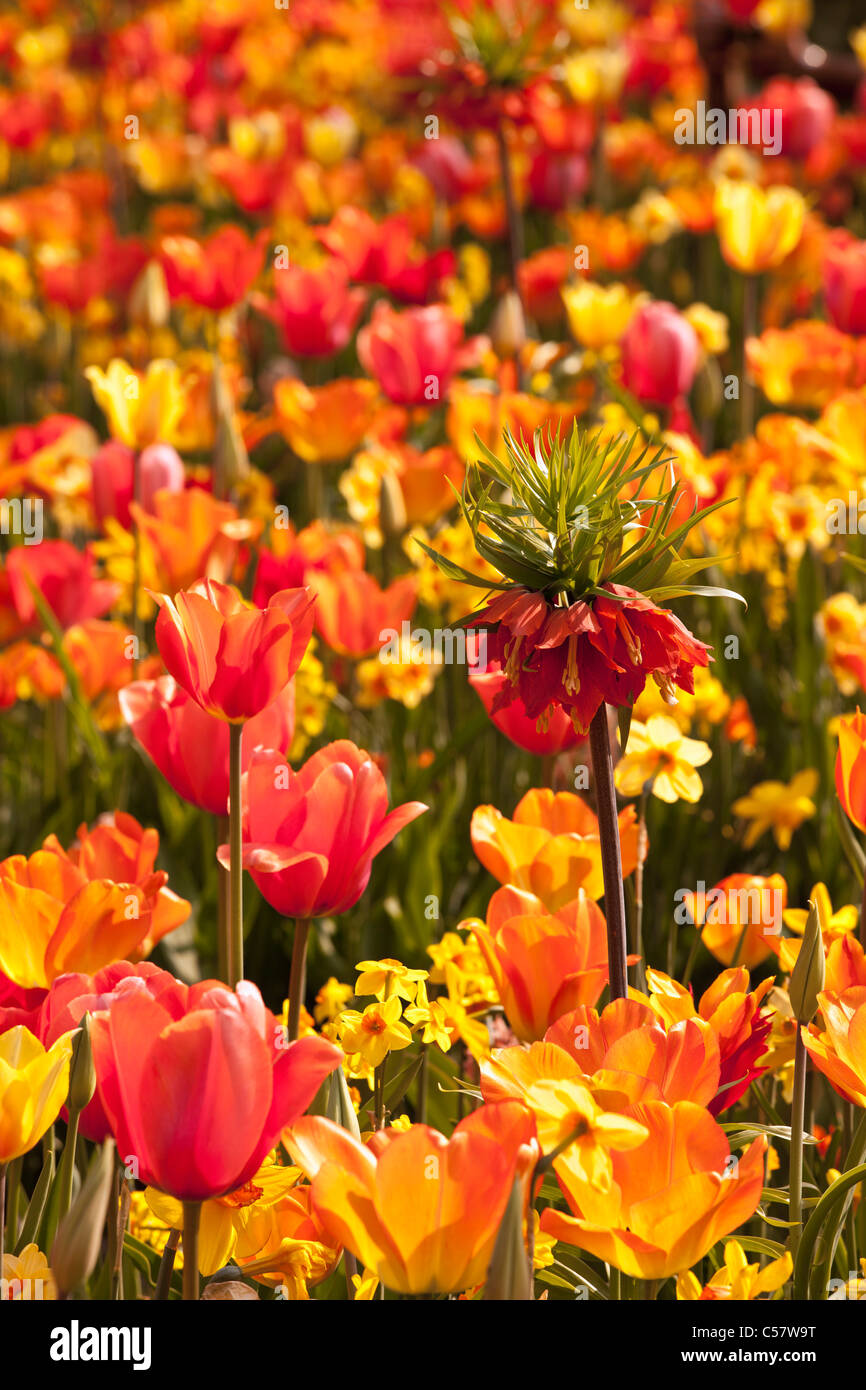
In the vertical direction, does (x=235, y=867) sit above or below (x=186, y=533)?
below

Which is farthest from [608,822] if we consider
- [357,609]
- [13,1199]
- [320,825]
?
[357,609]

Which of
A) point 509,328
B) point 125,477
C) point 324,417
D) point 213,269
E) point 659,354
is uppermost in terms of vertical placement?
point 213,269

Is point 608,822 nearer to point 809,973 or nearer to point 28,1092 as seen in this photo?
point 809,973

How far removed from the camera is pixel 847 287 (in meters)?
2.75

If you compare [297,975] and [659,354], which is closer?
[297,975]

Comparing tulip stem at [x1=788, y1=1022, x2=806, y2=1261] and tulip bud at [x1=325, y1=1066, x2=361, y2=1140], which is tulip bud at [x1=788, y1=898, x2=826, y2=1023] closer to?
tulip stem at [x1=788, y1=1022, x2=806, y2=1261]

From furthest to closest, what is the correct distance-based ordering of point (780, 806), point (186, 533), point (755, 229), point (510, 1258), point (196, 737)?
1. point (755, 229)
2. point (186, 533)
3. point (780, 806)
4. point (196, 737)
5. point (510, 1258)

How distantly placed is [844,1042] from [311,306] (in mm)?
2131

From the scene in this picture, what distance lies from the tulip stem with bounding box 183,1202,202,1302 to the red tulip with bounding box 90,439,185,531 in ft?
4.88

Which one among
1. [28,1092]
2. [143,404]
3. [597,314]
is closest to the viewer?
[28,1092]

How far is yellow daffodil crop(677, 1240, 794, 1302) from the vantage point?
2.96 feet

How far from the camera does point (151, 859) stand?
4.05 feet
